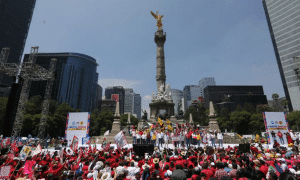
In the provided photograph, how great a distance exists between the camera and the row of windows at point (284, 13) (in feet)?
210

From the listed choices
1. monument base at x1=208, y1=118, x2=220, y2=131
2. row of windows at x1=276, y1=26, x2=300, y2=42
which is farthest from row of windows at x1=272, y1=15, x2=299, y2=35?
monument base at x1=208, y1=118, x2=220, y2=131

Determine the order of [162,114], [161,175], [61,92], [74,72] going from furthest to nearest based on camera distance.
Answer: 1. [74,72]
2. [61,92]
3. [162,114]
4. [161,175]

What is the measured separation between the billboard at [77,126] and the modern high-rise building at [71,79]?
7484 cm

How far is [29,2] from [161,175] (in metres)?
81.4

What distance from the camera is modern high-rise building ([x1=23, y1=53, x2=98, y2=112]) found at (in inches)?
3406

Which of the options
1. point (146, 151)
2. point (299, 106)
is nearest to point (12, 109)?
point (146, 151)

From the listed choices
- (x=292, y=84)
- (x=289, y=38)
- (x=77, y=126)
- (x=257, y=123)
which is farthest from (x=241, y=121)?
(x=77, y=126)

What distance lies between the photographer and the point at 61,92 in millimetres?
86688

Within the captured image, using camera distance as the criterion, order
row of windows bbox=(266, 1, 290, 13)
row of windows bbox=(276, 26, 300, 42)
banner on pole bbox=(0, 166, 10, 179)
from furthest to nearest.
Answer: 1. row of windows bbox=(266, 1, 290, 13)
2. row of windows bbox=(276, 26, 300, 42)
3. banner on pole bbox=(0, 166, 10, 179)

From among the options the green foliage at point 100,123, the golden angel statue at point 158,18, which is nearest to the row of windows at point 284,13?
the golden angel statue at point 158,18

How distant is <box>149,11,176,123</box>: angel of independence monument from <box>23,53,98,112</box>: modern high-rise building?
64619 millimetres

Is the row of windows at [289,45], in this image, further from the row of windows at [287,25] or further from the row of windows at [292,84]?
the row of windows at [292,84]

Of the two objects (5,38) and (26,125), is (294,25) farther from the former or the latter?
(5,38)

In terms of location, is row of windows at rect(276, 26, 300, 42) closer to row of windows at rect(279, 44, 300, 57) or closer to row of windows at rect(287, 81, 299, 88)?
row of windows at rect(279, 44, 300, 57)
